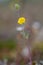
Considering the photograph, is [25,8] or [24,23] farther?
[25,8]

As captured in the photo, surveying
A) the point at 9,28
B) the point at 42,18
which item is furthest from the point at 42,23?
the point at 9,28

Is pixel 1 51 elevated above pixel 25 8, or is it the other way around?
pixel 25 8

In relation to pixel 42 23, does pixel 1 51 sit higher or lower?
lower

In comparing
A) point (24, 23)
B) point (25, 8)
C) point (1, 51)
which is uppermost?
point (25, 8)

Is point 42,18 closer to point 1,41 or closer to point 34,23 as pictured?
point 34,23

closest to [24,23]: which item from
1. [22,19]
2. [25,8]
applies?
[22,19]

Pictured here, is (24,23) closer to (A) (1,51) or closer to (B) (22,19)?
(B) (22,19)
